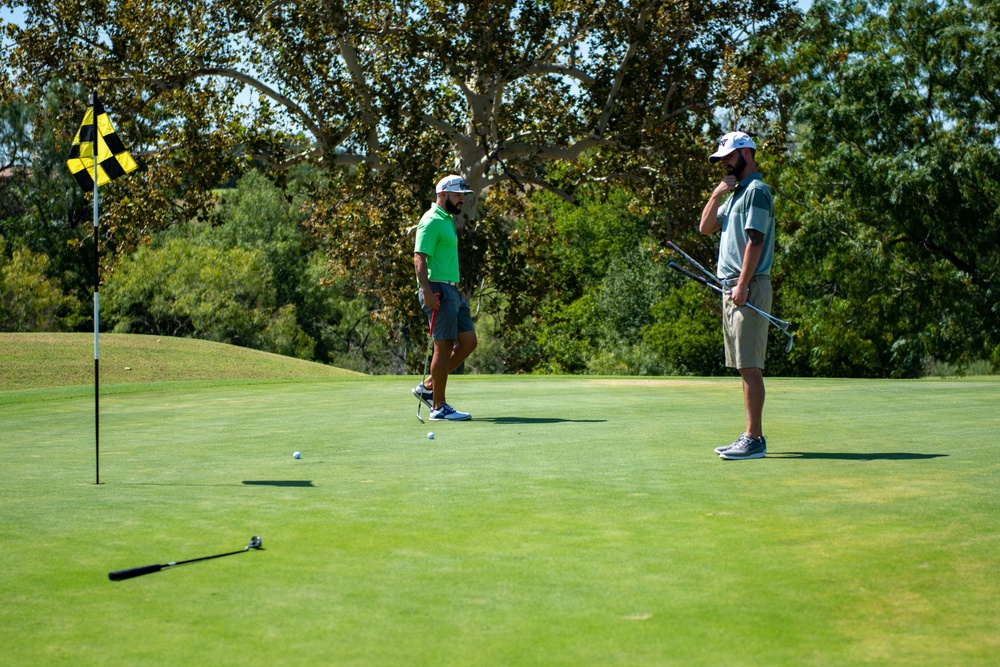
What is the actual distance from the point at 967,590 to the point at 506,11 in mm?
27910

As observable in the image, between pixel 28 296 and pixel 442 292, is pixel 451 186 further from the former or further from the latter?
pixel 28 296

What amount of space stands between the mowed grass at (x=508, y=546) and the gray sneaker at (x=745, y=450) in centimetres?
15

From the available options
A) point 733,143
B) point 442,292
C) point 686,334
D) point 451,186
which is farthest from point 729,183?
point 686,334

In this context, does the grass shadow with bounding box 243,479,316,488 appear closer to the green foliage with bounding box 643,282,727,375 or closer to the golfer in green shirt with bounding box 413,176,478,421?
the golfer in green shirt with bounding box 413,176,478,421

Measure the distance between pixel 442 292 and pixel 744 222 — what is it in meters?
4.26

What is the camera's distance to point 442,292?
12430 mm

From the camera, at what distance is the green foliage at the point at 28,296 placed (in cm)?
6062

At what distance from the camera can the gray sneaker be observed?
28.1 feet

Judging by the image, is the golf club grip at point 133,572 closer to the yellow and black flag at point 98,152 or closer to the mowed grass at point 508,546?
the mowed grass at point 508,546

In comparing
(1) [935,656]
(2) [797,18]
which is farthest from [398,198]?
(1) [935,656]

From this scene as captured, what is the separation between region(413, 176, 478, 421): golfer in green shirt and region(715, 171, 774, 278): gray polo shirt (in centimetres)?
341


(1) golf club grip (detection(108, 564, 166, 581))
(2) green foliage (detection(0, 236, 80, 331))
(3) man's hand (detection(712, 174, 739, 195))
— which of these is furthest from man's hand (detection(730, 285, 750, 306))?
(2) green foliage (detection(0, 236, 80, 331))

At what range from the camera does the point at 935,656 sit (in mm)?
3785

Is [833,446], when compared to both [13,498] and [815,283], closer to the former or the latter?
[13,498]
